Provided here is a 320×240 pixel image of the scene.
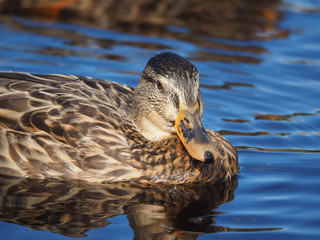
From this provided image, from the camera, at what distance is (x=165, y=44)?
12.3 meters

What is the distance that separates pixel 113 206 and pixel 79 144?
36.2 inches

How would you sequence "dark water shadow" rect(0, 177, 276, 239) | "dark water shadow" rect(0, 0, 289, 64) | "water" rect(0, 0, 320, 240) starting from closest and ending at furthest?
"dark water shadow" rect(0, 177, 276, 239) < "water" rect(0, 0, 320, 240) < "dark water shadow" rect(0, 0, 289, 64)

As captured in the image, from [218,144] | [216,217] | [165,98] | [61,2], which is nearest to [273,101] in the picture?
[218,144]

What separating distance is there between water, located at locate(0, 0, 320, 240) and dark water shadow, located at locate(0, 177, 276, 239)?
0.01 m

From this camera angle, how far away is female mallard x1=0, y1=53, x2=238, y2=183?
7379 mm

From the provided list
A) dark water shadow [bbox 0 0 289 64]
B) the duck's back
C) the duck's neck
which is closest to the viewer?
the duck's back

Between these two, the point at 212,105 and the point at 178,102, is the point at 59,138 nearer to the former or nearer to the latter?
the point at 178,102

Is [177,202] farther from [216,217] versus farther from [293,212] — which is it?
[293,212]

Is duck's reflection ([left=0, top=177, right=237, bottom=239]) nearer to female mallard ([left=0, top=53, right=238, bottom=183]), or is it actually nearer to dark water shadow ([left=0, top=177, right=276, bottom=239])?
dark water shadow ([left=0, top=177, right=276, bottom=239])

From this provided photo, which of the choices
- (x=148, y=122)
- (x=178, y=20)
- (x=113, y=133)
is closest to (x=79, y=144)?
(x=113, y=133)

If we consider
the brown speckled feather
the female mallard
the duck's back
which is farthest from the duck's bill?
the duck's back

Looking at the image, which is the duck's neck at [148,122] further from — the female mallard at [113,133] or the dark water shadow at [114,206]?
the dark water shadow at [114,206]

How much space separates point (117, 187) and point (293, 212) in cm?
195

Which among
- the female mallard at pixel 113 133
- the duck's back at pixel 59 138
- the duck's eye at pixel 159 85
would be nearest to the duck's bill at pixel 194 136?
the female mallard at pixel 113 133
